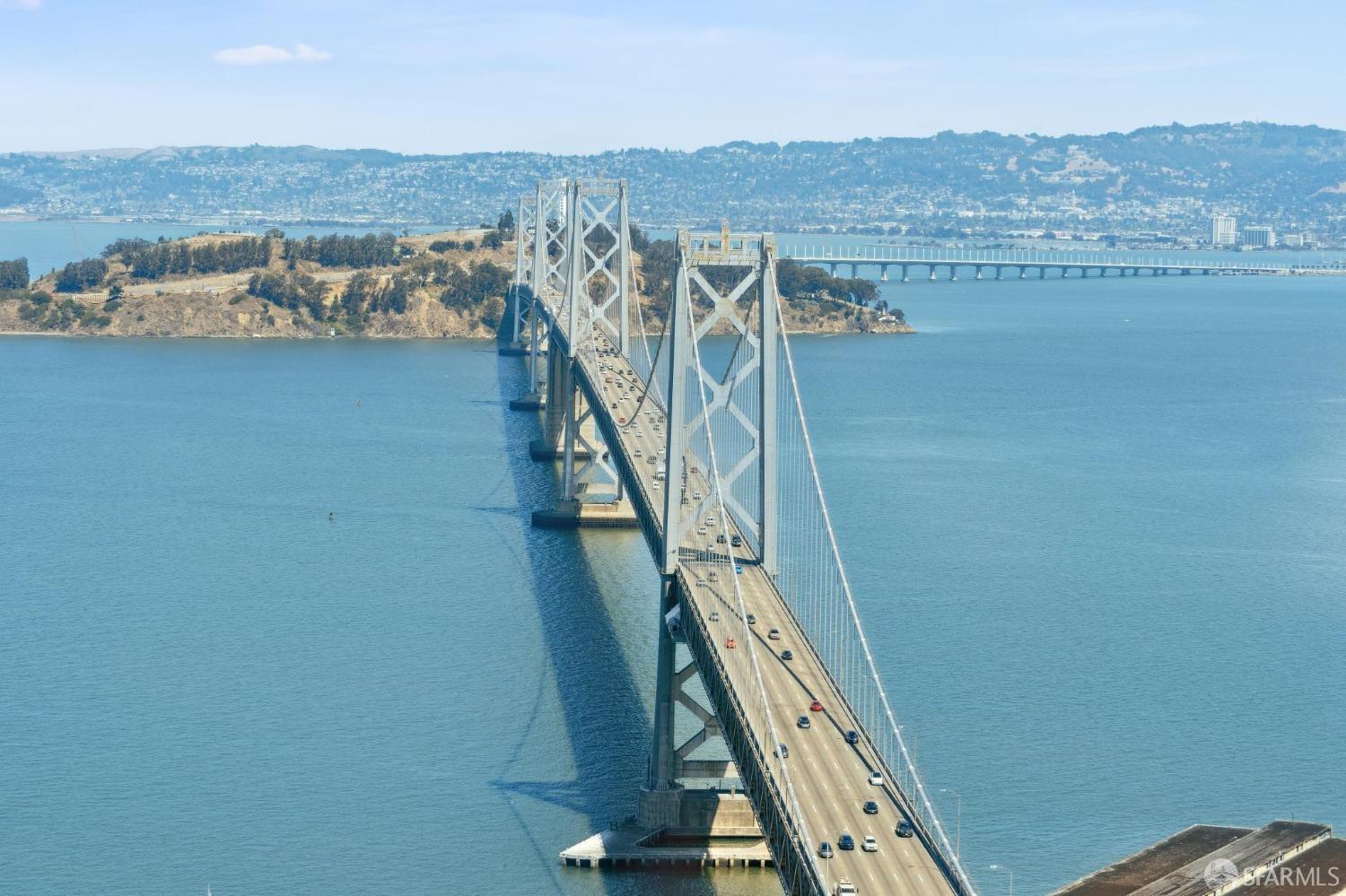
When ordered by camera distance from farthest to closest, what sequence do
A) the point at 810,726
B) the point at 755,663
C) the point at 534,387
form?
1. the point at 534,387
2. the point at 755,663
3. the point at 810,726

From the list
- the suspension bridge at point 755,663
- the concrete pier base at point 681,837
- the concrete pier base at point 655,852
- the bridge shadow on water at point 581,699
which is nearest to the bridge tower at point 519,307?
the bridge shadow on water at point 581,699

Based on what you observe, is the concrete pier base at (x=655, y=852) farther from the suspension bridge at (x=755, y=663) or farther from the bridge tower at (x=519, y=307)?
the bridge tower at (x=519, y=307)

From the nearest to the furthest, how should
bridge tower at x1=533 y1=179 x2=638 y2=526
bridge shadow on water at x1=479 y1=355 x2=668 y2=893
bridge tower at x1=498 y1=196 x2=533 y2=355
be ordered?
1. bridge shadow on water at x1=479 y1=355 x2=668 y2=893
2. bridge tower at x1=533 y1=179 x2=638 y2=526
3. bridge tower at x1=498 y1=196 x2=533 y2=355

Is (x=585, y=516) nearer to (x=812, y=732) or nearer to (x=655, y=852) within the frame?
(x=655, y=852)

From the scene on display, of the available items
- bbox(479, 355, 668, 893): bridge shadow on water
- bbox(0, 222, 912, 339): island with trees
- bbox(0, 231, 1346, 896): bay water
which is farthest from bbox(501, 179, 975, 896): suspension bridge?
bbox(0, 222, 912, 339): island with trees

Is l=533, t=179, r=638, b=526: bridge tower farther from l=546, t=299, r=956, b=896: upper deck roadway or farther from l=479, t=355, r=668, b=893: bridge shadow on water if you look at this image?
l=546, t=299, r=956, b=896: upper deck roadway
